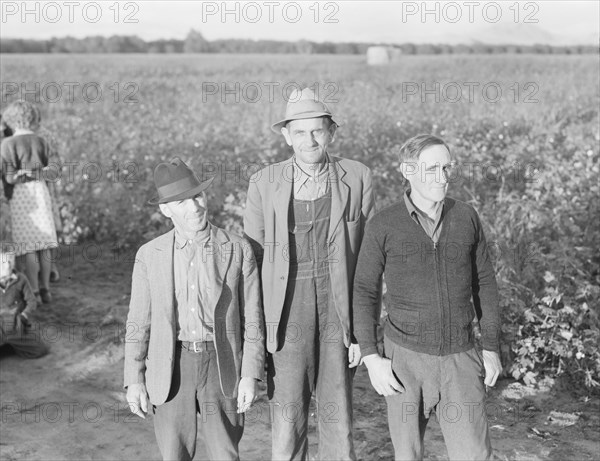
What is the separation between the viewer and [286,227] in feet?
10.5

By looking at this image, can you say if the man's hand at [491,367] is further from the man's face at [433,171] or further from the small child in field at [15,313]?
the small child in field at [15,313]

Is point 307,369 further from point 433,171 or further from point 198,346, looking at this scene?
point 433,171

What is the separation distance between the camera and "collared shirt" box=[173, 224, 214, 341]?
304 cm

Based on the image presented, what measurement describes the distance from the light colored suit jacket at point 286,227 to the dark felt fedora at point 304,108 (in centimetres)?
25

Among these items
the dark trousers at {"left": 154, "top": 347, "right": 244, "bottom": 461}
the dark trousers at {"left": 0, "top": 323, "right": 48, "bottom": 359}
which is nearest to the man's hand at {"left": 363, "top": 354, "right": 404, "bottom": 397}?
the dark trousers at {"left": 154, "top": 347, "right": 244, "bottom": 461}

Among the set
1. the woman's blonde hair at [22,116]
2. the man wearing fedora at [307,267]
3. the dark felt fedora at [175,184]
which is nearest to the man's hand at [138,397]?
the man wearing fedora at [307,267]

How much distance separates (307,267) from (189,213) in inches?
22.6

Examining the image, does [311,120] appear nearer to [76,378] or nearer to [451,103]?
[76,378]

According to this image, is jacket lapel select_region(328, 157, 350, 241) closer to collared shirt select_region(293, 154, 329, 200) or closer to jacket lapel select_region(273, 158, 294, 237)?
collared shirt select_region(293, 154, 329, 200)

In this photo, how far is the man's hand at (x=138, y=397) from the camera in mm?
3062

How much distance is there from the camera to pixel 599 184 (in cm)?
604

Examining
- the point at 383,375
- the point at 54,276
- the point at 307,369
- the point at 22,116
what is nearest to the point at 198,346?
the point at 307,369

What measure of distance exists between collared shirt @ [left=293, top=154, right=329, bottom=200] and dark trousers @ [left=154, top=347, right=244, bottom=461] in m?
0.78

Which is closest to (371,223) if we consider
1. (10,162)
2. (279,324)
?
(279,324)
